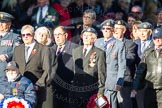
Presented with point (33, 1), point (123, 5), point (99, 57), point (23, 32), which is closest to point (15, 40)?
point (23, 32)

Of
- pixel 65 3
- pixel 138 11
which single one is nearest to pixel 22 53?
pixel 65 3

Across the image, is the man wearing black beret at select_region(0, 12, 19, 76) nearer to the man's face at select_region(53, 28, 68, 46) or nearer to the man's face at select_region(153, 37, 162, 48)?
the man's face at select_region(53, 28, 68, 46)

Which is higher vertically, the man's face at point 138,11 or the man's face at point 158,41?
the man's face at point 138,11

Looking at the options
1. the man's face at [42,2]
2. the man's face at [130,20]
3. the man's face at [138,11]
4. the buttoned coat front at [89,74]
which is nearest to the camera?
the buttoned coat front at [89,74]

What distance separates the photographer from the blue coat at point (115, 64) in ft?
37.3

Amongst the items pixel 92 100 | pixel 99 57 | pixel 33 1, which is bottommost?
pixel 92 100

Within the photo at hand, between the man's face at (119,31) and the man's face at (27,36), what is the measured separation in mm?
1604

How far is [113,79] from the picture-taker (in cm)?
1139

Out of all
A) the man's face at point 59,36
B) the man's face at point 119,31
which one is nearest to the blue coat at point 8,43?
the man's face at point 59,36

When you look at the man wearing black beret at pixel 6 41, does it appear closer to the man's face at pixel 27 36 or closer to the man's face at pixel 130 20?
the man's face at pixel 27 36

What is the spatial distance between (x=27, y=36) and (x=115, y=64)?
5.18ft

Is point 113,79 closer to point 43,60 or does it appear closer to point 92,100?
point 92,100

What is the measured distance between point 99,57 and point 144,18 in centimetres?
333

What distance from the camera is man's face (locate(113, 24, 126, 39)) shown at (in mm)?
11781
